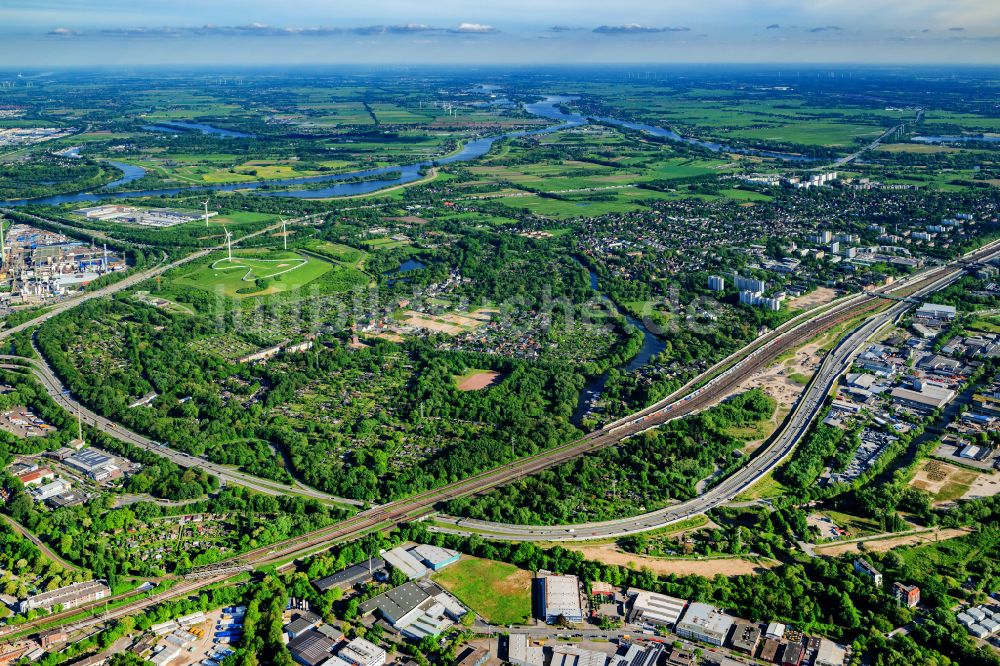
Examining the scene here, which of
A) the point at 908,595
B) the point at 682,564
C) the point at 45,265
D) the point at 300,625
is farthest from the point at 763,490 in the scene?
the point at 45,265

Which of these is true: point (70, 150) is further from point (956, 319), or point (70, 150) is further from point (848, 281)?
point (956, 319)

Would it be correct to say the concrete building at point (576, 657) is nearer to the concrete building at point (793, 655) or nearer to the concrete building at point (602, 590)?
the concrete building at point (602, 590)

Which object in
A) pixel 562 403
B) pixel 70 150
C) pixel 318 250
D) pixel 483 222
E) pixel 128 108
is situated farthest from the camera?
pixel 128 108

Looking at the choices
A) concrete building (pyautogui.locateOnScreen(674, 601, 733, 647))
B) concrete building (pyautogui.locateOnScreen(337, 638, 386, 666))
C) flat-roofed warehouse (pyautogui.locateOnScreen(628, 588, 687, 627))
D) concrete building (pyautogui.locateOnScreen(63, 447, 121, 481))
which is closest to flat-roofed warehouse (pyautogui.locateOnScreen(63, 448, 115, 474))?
concrete building (pyautogui.locateOnScreen(63, 447, 121, 481))

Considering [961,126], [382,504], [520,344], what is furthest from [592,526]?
[961,126]

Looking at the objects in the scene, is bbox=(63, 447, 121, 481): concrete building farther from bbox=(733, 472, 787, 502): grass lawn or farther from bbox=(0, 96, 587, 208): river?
bbox=(0, 96, 587, 208): river

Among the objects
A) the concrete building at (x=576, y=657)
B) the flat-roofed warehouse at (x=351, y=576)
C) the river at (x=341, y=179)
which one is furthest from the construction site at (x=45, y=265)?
the concrete building at (x=576, y=657)
